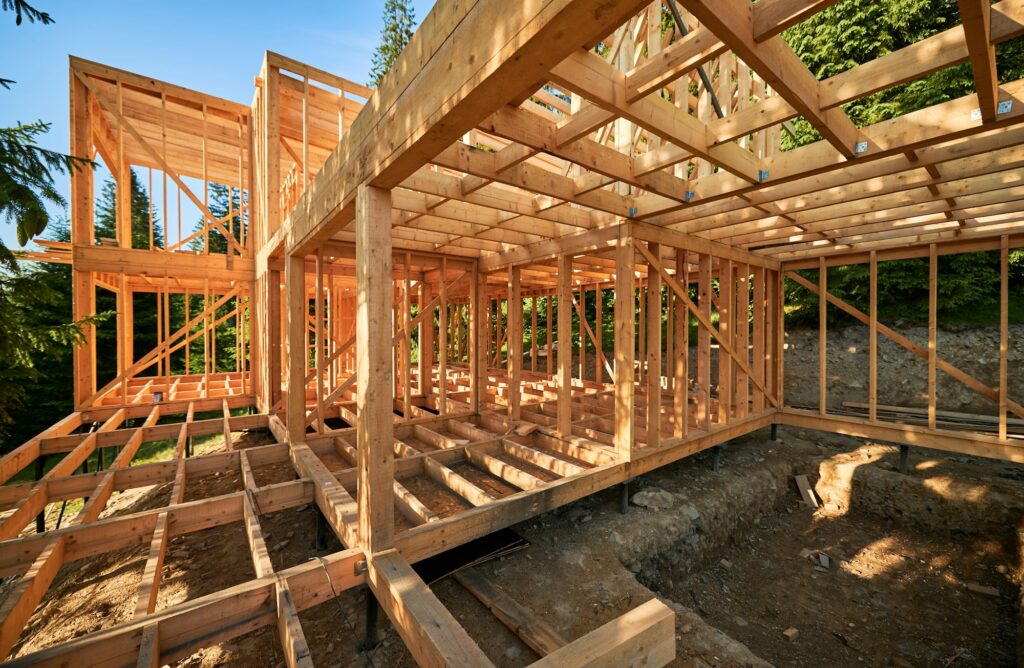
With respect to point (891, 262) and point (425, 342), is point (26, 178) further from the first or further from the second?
point (891, 262)

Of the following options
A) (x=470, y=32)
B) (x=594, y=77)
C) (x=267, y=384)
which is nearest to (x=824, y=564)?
(x=594, y=77)

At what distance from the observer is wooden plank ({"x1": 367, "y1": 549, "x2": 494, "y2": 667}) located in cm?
198

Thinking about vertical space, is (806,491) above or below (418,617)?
below

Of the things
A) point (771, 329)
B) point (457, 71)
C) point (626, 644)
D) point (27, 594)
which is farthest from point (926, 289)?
point (27, 594)

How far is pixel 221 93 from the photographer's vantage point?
8.50m

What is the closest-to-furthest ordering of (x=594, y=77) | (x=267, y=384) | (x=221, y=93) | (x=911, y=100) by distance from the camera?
(x=594, y=77) → (x=267, y=384) → (x=221, y=93) → (x=911, y=100)

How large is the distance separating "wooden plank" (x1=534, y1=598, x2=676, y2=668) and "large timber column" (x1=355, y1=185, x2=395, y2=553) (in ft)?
5.23

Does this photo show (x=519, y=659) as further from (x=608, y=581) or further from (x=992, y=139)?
(x=992, y=139)

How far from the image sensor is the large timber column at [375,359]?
8.78ft

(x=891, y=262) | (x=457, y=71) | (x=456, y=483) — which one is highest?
(x=891, y=262)

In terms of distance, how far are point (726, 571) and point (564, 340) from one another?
3.46 m

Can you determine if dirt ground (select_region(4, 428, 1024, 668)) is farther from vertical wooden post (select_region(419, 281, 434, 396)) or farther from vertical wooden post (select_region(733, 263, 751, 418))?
vertical wooden post (select_region(419, 281, 434, 396))

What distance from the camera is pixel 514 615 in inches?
124

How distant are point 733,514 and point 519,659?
375cm
